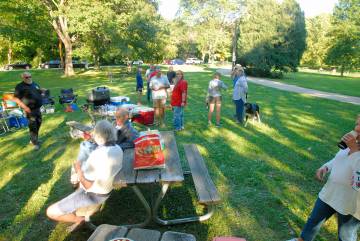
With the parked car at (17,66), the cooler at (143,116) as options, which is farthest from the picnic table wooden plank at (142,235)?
the parked car at (17,66)

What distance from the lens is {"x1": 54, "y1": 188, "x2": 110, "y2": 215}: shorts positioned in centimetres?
357

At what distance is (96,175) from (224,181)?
280 cm

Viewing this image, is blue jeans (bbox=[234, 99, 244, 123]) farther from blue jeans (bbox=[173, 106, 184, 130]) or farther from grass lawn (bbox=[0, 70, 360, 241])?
blue jeans (bbox=[173, 106, 184, 130])

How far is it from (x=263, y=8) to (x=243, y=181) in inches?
1159

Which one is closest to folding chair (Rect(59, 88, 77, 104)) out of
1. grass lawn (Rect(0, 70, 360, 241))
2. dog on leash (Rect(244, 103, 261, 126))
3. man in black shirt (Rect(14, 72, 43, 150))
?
grass lawn (Rect(0, 70, 360, 241))

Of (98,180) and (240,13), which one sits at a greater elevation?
(240,13)

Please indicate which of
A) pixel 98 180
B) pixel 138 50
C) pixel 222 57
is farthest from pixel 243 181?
pixel 222 57

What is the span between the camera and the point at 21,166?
250 inches

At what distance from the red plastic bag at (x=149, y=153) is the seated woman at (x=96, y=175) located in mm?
420

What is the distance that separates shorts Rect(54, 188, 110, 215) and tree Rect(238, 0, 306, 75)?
96.3 ft

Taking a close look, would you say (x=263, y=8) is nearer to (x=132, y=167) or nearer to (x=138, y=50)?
(x=138, y=50)

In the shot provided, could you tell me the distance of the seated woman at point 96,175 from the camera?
11.6 ft

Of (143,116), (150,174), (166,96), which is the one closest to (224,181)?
(150,174)

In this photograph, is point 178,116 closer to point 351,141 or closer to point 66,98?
A: point 351,141
